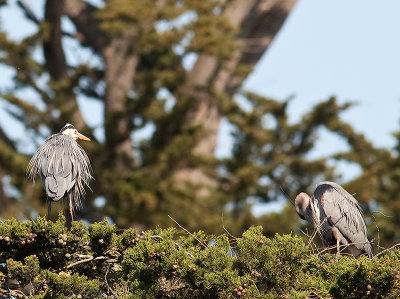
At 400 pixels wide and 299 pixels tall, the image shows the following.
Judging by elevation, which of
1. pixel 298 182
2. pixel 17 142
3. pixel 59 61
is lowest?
pixel 298 182

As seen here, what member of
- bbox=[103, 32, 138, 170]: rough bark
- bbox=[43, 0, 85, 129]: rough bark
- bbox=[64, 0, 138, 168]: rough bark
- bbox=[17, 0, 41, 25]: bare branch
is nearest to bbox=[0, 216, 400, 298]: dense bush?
bbox=[64, 0, 138, 168]: rough bark

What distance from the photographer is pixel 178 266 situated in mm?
6621

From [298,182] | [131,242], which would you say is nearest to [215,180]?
[298,182]

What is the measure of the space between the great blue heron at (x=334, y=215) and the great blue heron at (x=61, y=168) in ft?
8.52

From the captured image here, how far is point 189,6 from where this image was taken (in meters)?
19.2

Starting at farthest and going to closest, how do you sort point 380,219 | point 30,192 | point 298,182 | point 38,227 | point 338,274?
point 298,182, point 30,192, point 380,219, point 38,227, point 338,274

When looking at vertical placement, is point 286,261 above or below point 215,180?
below

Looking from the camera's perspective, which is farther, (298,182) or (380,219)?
(298,182)

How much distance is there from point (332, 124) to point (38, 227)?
50.2 ft

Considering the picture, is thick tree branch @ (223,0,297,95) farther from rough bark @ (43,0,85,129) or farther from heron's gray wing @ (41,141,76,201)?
heron's gray wing @ (41,141,76,201)

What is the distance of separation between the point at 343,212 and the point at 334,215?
109 mm

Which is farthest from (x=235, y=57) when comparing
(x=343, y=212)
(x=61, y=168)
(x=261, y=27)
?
(x=61, y=168)

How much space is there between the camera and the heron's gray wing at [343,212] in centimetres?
910

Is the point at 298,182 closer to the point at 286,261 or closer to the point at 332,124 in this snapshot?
the point at 332,124
